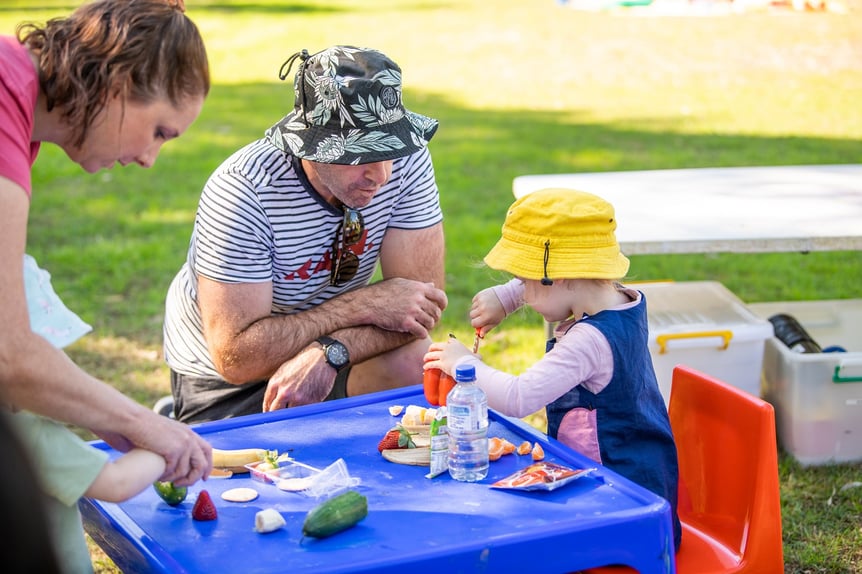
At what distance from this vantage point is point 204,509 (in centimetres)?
209

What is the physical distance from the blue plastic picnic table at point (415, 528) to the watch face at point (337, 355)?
0.54m

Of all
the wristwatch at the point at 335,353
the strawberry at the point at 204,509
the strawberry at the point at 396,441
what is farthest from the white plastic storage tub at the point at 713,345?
the strawberry at the point at 204,509

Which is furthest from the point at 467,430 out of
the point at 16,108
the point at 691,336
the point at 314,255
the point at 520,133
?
the point at 520,133

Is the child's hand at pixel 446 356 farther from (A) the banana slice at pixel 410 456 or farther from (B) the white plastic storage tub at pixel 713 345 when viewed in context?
(B) the white plastic storage tub at pixel 713 345

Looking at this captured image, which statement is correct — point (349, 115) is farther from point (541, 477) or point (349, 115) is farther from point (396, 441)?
point (541, 477)

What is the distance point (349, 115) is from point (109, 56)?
3.20 ft

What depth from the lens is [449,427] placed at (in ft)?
7.43

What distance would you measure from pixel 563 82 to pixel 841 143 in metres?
3.62

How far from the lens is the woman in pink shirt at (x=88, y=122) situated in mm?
1812

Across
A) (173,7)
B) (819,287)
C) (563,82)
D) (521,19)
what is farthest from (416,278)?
(521,19)

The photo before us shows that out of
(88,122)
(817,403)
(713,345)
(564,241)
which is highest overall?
(88,122)

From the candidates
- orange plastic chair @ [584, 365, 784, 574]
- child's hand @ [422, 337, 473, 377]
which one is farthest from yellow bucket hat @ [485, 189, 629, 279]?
orange plastic chair @ [584, 365, 784, 574]

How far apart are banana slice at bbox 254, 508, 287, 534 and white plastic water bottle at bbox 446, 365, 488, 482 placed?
397 mm

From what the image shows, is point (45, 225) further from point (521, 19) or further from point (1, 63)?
point (521, 19)
